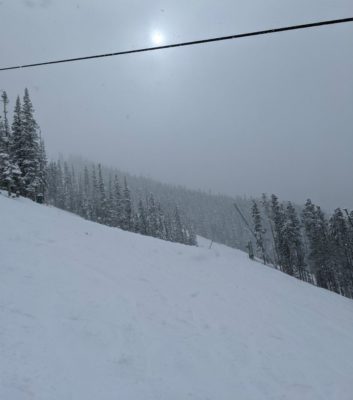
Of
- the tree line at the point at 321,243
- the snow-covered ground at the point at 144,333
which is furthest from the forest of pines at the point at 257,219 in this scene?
the snow-covered ground at the point at 144,333

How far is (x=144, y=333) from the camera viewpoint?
8.68m

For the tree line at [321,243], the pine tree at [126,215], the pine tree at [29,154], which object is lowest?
the tree line at [321,243]

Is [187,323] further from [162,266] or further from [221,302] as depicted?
[162,266]

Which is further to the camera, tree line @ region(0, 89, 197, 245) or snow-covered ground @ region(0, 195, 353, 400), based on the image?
tree line @ region(0, 89, 197, 245)

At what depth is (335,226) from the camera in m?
53.6

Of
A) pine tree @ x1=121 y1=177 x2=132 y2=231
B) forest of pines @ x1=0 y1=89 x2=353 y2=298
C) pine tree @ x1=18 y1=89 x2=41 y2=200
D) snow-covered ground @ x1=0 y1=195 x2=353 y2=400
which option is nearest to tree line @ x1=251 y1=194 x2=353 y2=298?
forest of pines @ x1=0 y1=89 x2=353 y2=298

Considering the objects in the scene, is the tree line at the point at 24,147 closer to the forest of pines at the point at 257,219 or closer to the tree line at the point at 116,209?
the forest of pines at the point at 257,219

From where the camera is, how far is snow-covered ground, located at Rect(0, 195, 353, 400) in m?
6.28

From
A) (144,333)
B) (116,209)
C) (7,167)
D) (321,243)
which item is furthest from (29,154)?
(321,243)

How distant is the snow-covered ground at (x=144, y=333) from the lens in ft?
20.6

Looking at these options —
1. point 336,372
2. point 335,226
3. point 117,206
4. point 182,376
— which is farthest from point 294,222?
point 182,376

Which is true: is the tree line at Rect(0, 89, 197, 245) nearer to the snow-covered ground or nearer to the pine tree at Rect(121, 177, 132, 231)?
the pine tree at Rect(121, 177, 132, 231)

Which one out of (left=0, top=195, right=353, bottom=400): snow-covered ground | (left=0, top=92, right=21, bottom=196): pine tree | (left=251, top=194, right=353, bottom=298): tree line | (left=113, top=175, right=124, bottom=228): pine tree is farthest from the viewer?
(left=113, top=175, right=124, bottom=228): pine tree

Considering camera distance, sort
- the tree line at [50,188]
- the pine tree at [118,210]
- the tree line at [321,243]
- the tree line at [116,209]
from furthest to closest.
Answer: the tree line at [116,209] → the pine tree at [118,210] → the tree line at [321,243] → the tree line at [50,188]
